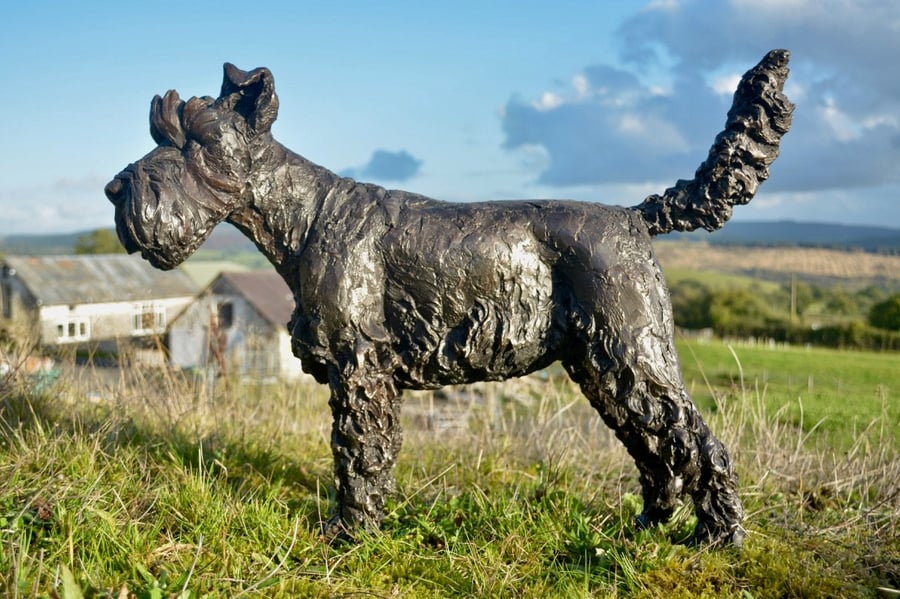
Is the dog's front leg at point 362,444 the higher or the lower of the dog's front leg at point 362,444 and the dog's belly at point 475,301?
the lower

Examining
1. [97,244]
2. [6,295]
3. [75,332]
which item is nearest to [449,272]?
[75,332]

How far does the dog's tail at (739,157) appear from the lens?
348 cm

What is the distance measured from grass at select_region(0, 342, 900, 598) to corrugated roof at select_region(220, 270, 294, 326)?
14295 mm

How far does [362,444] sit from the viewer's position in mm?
3604

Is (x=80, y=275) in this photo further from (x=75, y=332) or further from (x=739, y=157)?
(x=739, y=157)

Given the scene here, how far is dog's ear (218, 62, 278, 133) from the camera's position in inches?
138

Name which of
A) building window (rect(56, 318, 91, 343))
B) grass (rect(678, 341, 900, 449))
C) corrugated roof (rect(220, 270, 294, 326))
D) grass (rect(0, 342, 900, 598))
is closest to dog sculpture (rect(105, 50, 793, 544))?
grass (rect(0, 342, 900, 598))

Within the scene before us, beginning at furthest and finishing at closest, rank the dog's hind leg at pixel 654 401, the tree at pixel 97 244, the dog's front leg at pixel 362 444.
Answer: the tree at pixel 97 244 < the dog's front leg at pixel 362 444 < the dog's hind leg at pixel 654 401

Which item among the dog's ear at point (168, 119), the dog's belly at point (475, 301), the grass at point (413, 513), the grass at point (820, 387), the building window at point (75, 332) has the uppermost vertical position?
the dog's ear at point (168, 119)

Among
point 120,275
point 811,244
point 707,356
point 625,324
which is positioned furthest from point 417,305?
point 811,244

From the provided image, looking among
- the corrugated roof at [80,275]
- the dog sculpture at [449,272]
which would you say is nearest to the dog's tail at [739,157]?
the dog sculpture at [449,272]

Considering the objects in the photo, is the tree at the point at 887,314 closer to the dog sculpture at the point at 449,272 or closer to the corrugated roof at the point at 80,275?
the dog sculpture at the point at 449,272

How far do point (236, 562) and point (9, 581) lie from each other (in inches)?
37.1

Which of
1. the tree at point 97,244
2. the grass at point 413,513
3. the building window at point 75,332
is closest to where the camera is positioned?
the grass at point 413,513
